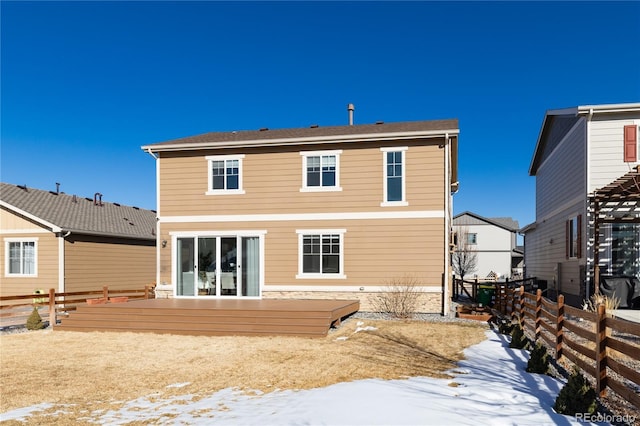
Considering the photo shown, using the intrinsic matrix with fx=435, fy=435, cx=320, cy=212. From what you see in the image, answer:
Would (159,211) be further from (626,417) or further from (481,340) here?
(626,417)

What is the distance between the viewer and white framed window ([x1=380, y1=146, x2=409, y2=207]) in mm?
14289

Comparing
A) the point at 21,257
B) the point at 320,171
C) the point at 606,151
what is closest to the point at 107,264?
the point at 21,257

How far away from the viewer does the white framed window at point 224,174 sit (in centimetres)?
1543

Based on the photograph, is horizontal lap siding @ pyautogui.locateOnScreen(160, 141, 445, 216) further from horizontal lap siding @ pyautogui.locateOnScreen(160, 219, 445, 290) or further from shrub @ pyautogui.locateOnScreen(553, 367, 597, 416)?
shrub @ pyautogui.locateOnScreen(553, 367, 597, 416)

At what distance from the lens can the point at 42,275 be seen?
57.3ft

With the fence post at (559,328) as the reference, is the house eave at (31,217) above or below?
above

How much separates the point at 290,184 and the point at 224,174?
250cm

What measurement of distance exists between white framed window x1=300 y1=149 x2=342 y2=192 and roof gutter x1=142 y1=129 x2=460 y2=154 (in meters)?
0.45

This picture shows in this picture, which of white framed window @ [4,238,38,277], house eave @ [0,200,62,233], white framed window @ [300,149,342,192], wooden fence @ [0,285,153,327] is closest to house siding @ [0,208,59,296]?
white framed window @ [4,238,38,277]

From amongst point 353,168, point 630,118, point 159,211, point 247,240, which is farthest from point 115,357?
point 630,118

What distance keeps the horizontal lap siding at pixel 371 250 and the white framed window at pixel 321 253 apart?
14 cm

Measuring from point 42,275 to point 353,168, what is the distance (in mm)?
13217

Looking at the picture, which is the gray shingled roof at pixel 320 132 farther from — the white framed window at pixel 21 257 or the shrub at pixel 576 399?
the shrub at pixel 576 399

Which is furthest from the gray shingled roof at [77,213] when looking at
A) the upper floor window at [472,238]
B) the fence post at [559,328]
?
the upper floor window at [472,238]
